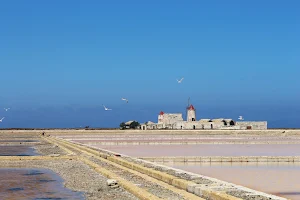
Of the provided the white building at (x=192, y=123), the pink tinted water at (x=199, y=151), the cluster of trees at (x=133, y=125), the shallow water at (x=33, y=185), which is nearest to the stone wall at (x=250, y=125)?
the white building at (x=192, y=123)

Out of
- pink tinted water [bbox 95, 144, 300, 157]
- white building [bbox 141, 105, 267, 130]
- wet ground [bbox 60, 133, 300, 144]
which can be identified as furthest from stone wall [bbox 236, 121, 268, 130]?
pink tinted water [bbox 95, 144, 300, 157]

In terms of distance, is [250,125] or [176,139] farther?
[250,125]

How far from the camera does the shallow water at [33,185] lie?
1345cm

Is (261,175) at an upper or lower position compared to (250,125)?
lower

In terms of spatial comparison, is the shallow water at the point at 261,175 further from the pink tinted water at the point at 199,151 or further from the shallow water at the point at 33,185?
the pink tinted water at the point at 199,151

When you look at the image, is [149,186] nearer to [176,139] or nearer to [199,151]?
[199,151]

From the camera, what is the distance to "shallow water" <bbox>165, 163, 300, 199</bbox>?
16.1 metres

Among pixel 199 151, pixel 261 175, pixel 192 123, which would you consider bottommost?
pixel 261 175

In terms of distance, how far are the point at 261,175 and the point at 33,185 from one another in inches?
315

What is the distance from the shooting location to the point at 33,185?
51.6ft

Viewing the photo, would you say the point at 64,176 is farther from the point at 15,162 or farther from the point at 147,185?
the point at 15,162

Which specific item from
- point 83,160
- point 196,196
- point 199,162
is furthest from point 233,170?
point 196,196

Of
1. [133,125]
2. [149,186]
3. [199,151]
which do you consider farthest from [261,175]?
[133,125]

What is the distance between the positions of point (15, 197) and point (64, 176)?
4.84m
